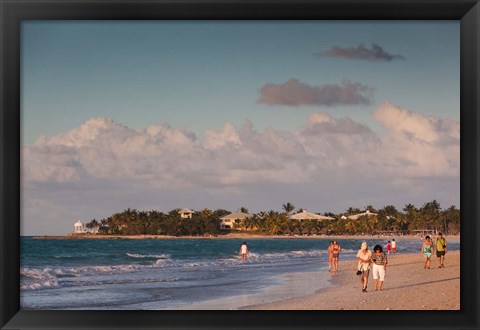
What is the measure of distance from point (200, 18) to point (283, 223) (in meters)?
48.8

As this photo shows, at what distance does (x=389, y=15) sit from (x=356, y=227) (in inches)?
2027

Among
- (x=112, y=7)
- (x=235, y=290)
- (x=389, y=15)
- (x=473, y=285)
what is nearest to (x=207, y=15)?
(x=112, y=7)

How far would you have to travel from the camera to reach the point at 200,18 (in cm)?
876

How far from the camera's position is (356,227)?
5944 centimetres

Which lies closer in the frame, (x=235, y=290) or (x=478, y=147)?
(x=478, y=147)

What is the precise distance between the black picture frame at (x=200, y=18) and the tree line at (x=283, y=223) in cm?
2026

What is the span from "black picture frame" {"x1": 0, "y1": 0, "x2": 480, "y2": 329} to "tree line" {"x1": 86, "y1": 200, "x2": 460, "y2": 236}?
20258 mm

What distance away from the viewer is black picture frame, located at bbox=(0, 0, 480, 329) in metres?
8.72

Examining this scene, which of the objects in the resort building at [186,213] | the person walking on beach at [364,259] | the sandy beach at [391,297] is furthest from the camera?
the resort building at [186,213]

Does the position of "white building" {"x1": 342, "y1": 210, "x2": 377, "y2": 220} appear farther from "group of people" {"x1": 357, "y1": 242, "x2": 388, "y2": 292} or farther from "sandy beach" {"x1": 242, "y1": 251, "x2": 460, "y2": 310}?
"group of people" {"x1": 357, "y1": 242, "x2": 388, "y2": 292}

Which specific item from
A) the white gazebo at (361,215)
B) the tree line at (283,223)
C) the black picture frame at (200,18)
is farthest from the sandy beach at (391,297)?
the white gazebo at (361,215)

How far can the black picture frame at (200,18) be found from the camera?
28.6 feet

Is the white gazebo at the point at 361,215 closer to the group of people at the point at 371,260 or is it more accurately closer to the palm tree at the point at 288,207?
the palm tree at the point at 288,207

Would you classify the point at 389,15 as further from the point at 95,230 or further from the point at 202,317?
the point at 95,230
